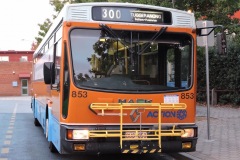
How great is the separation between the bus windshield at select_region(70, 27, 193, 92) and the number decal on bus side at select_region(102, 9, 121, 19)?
0.28 meters

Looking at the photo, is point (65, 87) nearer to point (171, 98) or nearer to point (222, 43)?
point (171, 98)

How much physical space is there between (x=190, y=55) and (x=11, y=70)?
5118 centimetres

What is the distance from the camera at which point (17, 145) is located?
11.4 meters

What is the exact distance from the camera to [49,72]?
8.09 metres

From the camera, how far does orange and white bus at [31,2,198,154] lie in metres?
7.36

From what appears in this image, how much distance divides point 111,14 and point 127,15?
11.8 inches

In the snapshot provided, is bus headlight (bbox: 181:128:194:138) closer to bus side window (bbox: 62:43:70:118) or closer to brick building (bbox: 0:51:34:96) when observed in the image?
bus side window (bbox: 62:43:70:118)

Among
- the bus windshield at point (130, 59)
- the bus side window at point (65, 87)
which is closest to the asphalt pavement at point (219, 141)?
the bus windshield at point (130, 59)

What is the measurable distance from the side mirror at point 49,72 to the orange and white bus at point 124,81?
25 millimetres

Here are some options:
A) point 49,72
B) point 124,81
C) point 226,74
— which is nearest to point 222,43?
point 124,81

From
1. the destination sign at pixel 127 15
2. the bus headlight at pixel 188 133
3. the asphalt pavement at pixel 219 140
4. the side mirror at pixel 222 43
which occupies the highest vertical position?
the destination sign at pixel 127 15

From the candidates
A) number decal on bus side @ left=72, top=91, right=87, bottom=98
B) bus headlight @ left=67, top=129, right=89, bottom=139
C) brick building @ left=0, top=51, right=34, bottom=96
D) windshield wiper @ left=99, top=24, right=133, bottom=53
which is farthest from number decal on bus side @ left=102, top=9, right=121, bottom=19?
brick building @ left=0, top=51, right=34, bottom=96

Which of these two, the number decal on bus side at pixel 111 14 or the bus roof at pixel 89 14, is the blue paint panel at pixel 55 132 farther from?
the number decal on bus side at pixel 111 14

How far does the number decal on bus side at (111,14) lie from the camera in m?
7.73
